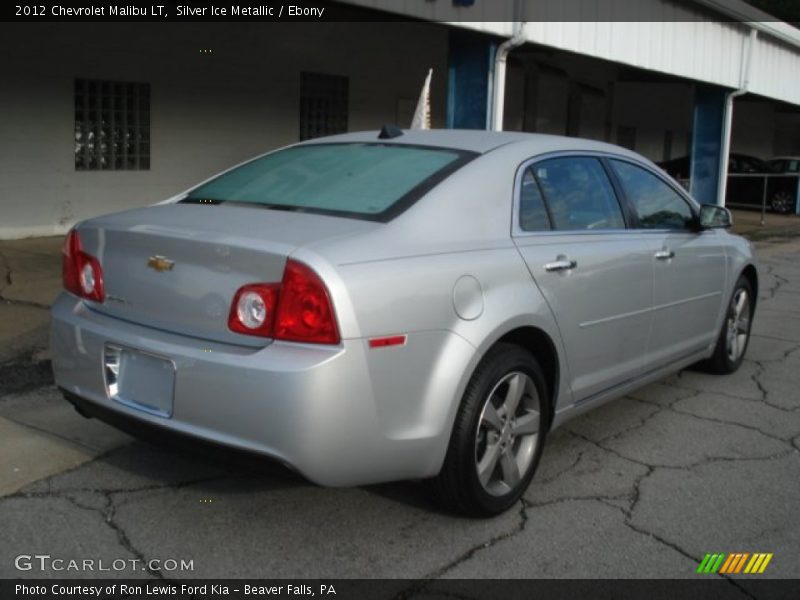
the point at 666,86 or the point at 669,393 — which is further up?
the point at 666,86

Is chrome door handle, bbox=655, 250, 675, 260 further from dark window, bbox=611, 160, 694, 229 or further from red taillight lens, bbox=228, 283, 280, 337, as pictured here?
red taillight lens, bbox=228, 283, 280, 337

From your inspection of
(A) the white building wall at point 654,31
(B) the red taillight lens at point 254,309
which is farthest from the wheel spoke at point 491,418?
(A) the white building wall at point 654,31

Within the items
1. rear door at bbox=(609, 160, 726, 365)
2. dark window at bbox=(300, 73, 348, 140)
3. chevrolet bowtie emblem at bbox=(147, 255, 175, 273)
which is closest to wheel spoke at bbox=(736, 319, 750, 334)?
rear door at bbox=(609, 160, 726, 365)

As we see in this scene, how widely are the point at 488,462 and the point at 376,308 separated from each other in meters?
0.94

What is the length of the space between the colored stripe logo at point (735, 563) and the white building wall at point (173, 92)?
9304 mm

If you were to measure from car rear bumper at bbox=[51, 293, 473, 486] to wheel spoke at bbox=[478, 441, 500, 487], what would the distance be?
0.34 metres

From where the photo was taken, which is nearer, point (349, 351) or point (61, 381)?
point (349, 351)

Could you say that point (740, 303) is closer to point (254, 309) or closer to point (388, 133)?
point (388, 133)

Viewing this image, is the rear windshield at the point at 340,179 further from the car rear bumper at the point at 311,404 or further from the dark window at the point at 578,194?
the car rear bumper at the point at 311,404

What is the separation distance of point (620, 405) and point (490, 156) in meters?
2.16

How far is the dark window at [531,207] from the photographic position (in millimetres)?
3951
